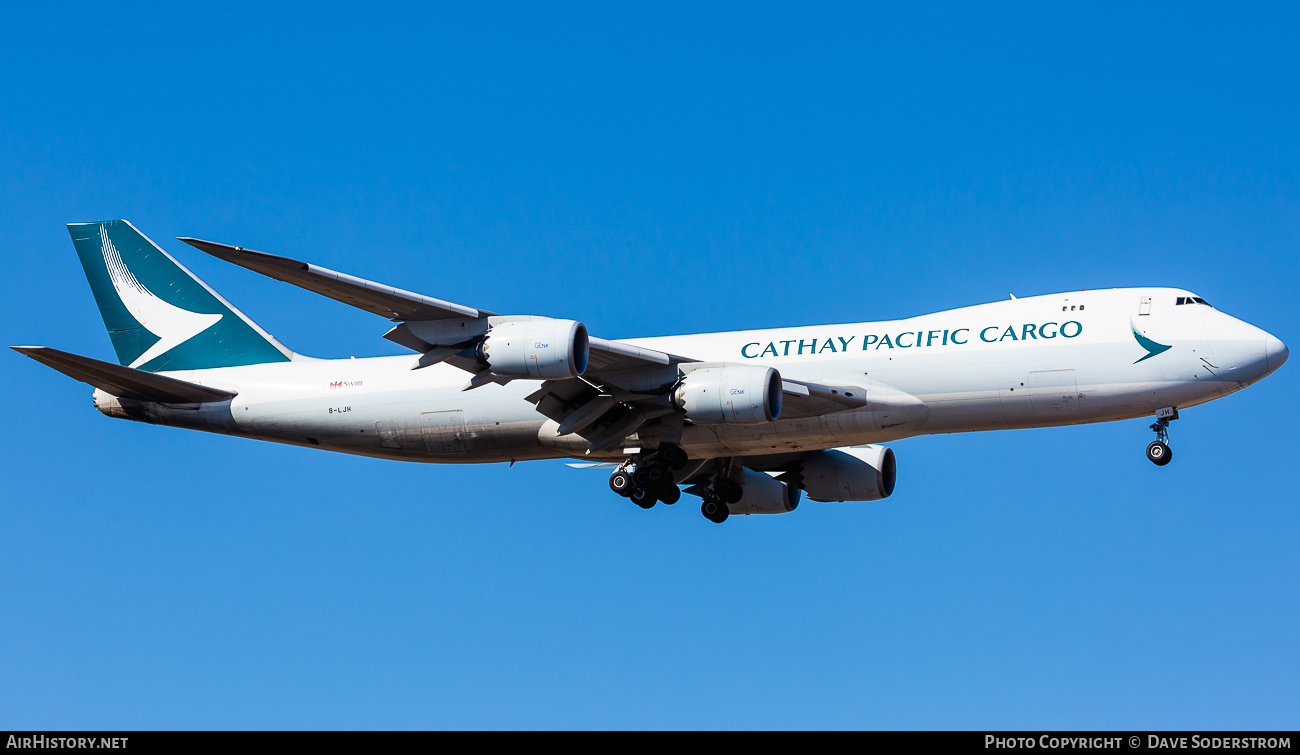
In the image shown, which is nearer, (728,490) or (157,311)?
(157,311)

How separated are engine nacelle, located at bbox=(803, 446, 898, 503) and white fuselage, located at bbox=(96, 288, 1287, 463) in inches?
185

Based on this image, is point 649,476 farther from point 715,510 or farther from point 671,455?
point 715,510

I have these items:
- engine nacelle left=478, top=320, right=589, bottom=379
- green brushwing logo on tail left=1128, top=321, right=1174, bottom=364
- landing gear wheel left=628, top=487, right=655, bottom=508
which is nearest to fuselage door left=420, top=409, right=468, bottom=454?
landing gear wheel left=628, top=487, right=655, bottom=508

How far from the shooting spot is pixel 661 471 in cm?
3266

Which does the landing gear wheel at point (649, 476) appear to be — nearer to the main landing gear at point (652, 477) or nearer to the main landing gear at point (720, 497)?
the main landing gear at point (652, 477)

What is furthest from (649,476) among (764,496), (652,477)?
(764,496)

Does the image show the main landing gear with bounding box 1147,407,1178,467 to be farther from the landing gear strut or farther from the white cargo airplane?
the landing gear strut

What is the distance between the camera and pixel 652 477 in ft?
107

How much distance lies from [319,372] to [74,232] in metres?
9.03

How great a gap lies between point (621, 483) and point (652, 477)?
3.23 ft
